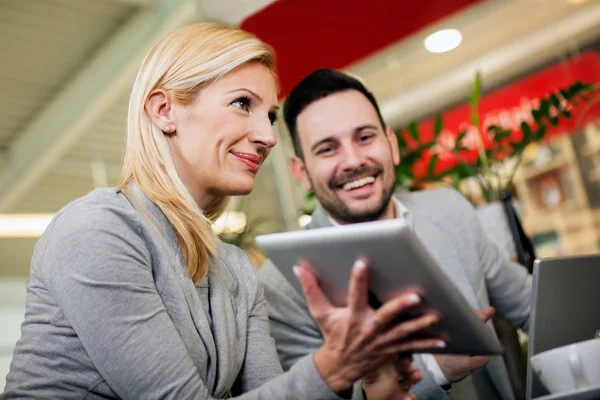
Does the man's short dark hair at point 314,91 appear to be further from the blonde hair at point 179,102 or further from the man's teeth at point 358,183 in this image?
the blonde hair at point 179,102

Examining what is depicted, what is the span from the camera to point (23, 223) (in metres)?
5.74

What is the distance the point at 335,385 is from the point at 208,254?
50 cm

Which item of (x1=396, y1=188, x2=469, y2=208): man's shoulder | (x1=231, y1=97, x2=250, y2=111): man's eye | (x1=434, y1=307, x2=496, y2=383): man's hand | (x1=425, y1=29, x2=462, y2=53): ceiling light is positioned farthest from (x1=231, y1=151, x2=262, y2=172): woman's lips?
(x1=425, y1=29, x2=462, y2=53): ceiling light

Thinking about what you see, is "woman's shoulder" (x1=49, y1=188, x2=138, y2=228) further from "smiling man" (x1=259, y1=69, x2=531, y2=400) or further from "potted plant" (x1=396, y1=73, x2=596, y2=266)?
"potted plant" (x1=396, y1=73, x2=596, y2=266)

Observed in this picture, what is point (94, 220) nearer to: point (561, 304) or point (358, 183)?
Answer: point (561, 304)

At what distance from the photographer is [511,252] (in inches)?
91.3

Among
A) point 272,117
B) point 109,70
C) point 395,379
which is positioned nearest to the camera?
point 395,379

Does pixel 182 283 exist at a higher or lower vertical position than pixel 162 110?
lower

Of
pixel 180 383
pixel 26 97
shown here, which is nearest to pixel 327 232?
pixel 180 383

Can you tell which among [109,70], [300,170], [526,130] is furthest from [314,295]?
[109,70]

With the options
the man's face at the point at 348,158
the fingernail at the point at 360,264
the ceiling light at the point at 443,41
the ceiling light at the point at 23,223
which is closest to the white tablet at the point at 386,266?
the fingernail at the point at 360,264

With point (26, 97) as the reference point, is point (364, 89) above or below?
below

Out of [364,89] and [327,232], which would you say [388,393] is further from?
[364,89]

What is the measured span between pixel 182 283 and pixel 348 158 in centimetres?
97
